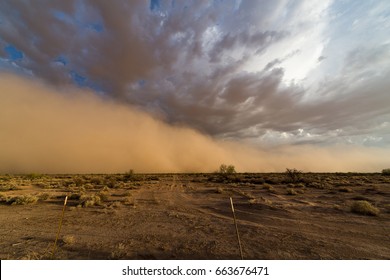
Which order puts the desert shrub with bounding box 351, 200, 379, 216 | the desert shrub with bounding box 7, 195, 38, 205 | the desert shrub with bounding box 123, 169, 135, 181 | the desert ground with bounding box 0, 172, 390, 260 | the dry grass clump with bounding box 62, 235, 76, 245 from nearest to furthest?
the desert ground with bounding box 0, 172, 390, 260, the dry grass clump with bounding box 62, 235, 76, 245, the desert shrub with bounding box 351, 200, 379, 216, the desert shrub with bounding box 7, 195, 38, 205, the desert shrub with bounding box 123, 169, 135, 181

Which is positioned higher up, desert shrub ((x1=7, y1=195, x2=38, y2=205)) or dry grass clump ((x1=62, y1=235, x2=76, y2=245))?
desert shrub ((x1=7, y1=195, x2=38, y2=205))

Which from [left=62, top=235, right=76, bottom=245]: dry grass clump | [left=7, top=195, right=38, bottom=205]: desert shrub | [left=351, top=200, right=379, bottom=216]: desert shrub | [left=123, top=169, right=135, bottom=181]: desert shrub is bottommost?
[left=62, top=235, right=76, bottom=245]: dry grass clump

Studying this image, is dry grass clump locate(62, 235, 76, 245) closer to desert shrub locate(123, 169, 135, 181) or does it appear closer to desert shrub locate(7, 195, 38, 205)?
desert shrub locate(7, 195, 38, 205)

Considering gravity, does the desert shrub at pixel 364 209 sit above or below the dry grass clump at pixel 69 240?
above

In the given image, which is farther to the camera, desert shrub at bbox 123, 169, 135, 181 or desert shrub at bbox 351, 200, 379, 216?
desert shrub at bbox 123, 169, 135, 181

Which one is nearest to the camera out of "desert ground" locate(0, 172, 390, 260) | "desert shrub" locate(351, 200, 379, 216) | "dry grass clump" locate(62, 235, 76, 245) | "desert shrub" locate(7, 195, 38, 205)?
"desert ground" locate(0, 172, 390, 260)

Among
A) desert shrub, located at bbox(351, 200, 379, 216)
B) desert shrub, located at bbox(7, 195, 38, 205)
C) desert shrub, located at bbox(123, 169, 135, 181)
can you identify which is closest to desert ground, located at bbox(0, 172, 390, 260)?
desert shrub, located at bbox(351, 200, 379, 216)

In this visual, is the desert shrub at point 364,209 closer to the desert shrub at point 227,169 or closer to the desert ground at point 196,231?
the desert ground at point 196,231

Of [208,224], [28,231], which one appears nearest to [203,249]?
[208,224]

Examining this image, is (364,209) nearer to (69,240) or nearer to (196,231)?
(196,231)

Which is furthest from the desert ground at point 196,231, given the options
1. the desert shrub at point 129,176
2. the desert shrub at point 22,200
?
the desert shrub at point 129,176
